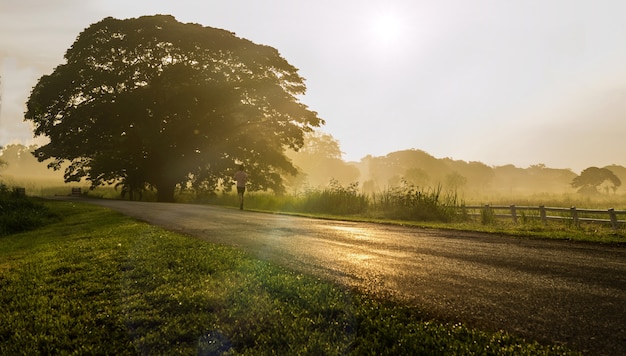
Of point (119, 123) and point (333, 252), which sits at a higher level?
point (119, 123)

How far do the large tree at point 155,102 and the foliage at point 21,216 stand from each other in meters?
11.8

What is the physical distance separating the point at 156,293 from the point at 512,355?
4.44m

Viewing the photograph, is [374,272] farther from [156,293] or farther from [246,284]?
[156,293]

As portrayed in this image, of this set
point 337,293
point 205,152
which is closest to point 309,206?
point 205,152

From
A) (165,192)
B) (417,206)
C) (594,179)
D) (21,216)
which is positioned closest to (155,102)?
(165,192)

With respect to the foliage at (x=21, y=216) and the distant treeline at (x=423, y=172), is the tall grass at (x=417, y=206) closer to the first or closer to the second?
the foliage at (x=21, y=216)

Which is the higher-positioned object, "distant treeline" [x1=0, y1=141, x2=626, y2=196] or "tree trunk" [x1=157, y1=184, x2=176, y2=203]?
"distant treeline" [x1=0, y1=141, x2=626, y2=196]

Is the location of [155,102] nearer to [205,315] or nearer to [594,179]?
[205,315]

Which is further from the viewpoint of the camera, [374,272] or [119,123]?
[119,123]

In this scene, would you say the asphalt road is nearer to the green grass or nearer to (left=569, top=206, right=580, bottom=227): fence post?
the green grass

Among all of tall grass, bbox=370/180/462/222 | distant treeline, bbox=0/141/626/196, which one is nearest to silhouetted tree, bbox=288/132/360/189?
distant treeline, bbox=0/141/626/196

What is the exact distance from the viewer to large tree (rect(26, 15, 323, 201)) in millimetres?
32312

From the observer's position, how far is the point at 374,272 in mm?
6273

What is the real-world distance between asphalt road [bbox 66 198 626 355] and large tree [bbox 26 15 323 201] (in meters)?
23.7
